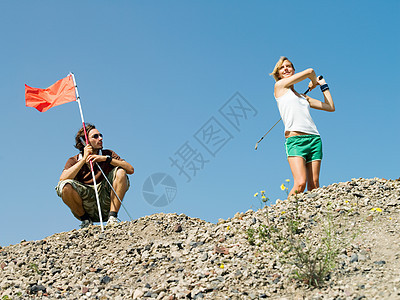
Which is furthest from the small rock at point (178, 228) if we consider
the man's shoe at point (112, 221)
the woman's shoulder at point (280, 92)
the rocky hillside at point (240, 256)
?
the woman's shoulder at point (280, 92)

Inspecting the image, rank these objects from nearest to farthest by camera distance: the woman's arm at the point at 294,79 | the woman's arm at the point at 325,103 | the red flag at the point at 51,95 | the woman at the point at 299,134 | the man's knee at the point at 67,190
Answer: the woman at the point at 299,134, the woman's arm at the point at 294,79, the woman's arm at the point at 325,103, the man's knee at the point at 67,190, the red flag at the point at 51,95

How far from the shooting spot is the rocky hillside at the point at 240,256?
14.5 ft

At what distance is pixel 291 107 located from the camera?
6.86m

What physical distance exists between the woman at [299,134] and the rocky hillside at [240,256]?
30 cm

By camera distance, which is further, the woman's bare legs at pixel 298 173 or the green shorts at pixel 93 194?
the green shorts at pixel 93 194

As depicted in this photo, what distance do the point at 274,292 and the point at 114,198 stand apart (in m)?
4.38

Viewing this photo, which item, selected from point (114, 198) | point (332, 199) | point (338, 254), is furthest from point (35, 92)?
point (338, 254)

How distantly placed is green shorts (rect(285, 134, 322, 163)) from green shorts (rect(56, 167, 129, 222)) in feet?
10.4

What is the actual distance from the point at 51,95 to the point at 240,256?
5.96 metres

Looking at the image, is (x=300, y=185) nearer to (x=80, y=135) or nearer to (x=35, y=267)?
(x=35, y=267)

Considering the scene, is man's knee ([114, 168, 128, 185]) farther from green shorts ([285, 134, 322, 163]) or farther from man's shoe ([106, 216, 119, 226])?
green shorts ([285, 134, 322, 163])

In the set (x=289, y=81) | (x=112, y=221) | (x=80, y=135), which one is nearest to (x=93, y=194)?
(x=112, y=221)

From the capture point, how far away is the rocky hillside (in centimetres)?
442

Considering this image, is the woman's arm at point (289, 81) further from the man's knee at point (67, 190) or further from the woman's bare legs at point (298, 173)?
the man's knee at point (67, 190)
